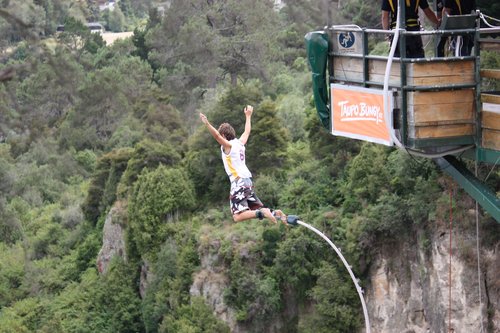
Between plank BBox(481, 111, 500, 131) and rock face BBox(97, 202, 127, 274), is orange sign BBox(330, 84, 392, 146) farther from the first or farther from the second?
rock face BBox(97, 202, 127, 274)

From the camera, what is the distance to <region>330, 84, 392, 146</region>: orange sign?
1388 cm

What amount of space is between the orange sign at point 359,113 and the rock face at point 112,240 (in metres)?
33.8

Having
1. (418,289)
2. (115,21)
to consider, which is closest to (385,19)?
(418,289)

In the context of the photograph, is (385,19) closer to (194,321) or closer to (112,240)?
(194,321)

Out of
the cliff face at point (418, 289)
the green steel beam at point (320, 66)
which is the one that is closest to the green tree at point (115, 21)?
the cliff face at point (418, 289)

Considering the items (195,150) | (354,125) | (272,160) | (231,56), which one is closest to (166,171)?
(195,150)

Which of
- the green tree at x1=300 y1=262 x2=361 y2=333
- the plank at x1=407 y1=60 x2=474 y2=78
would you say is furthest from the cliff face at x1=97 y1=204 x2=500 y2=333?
the plank at x1=407 y1=60 x2=474 y2=78

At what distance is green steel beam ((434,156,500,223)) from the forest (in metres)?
3.29

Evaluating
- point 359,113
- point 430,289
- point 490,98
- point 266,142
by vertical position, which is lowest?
point 430,289

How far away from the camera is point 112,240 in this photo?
1948 inches

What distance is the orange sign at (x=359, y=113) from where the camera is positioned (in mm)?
13875

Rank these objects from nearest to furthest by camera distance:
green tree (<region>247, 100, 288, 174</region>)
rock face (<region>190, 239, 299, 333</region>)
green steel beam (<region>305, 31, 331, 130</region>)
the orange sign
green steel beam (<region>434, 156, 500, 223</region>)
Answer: green steel beam (<region>434, 156, 500, 223</region>) < the orange sign < green steel beam (<region>305, 31, 331, 130</region>) < rock face (<region>190, 239, 299, 333</region>) < green tree (<region>247, 100, 288, 174</region>)

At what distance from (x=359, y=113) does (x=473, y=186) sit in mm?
1673

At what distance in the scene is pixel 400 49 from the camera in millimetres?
13562
